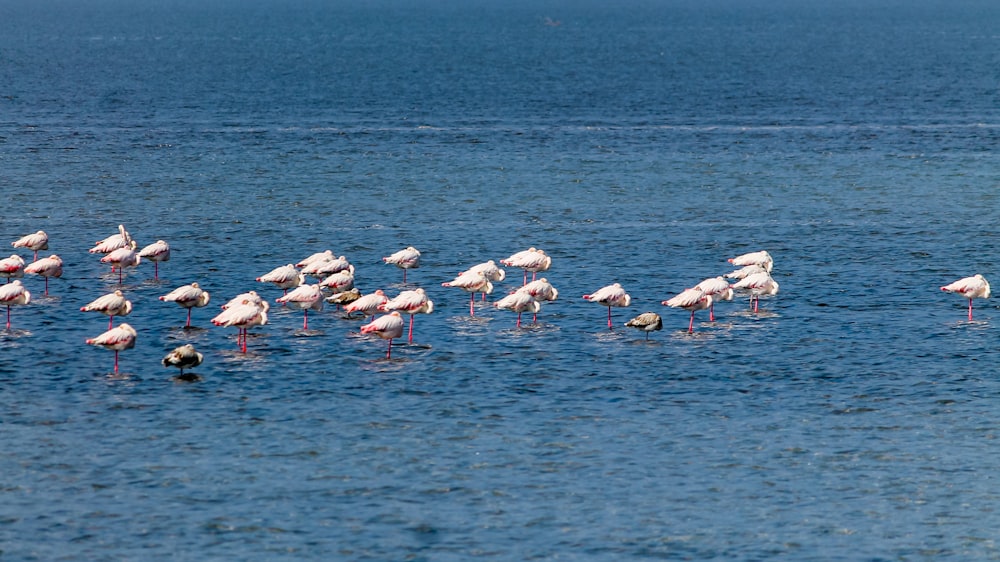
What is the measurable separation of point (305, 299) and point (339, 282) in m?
2.85

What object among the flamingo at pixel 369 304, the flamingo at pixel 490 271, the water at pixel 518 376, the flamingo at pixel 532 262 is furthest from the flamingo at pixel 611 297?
the flamingo at pixel 369 304

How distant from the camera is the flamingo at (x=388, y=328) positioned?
155 feet

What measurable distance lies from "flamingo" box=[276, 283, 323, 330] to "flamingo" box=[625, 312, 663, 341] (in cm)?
1047

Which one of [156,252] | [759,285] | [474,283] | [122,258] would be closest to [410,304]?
[474,283]

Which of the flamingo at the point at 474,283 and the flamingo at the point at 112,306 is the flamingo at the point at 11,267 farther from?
the flamingo at the point at 474,283

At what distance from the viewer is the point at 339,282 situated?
5325 cm

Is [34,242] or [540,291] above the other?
[34,242]

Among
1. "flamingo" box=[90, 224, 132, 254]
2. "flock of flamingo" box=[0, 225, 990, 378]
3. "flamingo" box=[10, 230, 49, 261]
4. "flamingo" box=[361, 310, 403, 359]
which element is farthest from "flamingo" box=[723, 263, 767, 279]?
"flamingo" box=[10, 230, 49, 261]

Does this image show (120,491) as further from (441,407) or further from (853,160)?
(853,160)

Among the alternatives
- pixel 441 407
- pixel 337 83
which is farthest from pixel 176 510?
pixel 337 83

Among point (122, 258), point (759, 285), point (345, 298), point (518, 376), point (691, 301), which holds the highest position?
point (122, 258)

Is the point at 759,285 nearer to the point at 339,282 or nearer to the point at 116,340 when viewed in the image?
the point at 339,282

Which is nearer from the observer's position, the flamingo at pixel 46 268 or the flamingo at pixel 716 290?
the flamingo at pixel 716 290

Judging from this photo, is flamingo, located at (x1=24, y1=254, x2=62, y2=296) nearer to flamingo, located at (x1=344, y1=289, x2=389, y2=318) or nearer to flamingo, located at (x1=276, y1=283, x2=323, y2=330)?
flamingo, located at (x1=276, y1=283, x2=323, y2=330)
